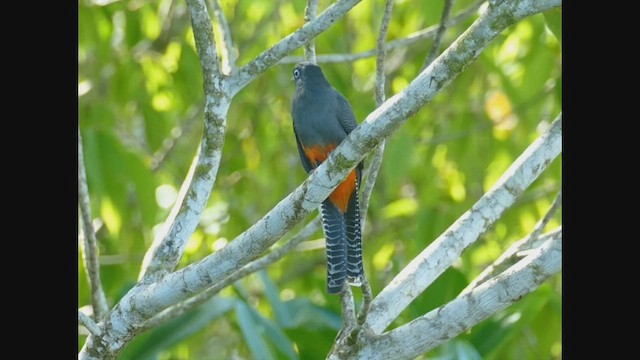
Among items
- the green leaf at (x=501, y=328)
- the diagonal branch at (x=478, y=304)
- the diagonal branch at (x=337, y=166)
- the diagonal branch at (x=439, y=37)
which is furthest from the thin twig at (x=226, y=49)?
the green leaf at (x=501, y=328)

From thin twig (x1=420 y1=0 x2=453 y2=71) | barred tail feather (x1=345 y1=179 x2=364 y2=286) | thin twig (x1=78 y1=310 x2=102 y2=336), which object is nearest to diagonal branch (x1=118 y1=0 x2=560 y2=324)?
thin twig (x1=78 y1=310 x2=102 y2=336)

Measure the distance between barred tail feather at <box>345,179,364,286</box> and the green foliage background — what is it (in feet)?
1.85

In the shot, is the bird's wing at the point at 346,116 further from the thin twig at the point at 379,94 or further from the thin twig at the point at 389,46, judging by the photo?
the thin twig at the point at 379,94

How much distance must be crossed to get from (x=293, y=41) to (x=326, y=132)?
170cm

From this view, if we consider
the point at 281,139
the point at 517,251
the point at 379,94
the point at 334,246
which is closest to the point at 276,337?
the point at 334,246

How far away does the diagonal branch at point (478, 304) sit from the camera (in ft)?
11.8

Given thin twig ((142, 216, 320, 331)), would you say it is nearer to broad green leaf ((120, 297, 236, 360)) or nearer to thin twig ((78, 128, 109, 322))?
broad green leaf ((120, 297, 236, 360))

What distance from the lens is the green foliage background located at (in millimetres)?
6145

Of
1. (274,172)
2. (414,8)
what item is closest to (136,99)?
(274,172)

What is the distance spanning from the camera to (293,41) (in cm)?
412

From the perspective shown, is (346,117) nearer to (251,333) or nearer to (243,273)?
(243,273)

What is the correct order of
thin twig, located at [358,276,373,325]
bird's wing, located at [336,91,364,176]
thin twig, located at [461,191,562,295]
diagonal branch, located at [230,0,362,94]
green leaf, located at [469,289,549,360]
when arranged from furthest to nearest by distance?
bird's wing, located at [336,91,364,176], green leaf, located at [469,289,549,360], thin twig, located at [461,191,562,295], diagonal branch, located at [230,0,362,94], thin twig, located at [358,276,373,325]

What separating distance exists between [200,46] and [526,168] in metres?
1.40

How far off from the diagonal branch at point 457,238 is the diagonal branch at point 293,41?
37.2 inches
